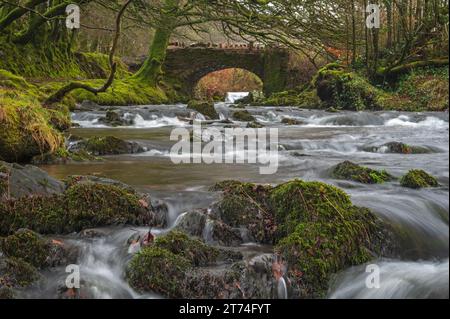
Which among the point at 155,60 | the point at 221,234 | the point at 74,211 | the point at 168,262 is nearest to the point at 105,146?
the point at 74,211

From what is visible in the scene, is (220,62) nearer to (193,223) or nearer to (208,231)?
(193,223)

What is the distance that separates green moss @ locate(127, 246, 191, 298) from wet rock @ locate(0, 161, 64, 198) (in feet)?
4.76

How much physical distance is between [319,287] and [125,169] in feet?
14.1

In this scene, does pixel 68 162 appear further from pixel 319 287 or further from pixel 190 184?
pixel 319 287

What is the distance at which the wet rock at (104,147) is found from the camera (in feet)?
27.8

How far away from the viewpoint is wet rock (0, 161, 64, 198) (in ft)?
14.5

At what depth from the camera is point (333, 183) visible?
591cm

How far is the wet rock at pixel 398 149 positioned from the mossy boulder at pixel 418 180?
3.41 m

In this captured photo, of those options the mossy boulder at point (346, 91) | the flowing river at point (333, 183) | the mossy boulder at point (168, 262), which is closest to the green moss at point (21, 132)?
the flowing river at point (333, 183)

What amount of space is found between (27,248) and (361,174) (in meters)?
3.75

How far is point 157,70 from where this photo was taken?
1005 inches

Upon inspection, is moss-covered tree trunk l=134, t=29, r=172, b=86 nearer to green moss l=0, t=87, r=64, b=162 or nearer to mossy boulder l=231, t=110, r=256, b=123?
mossy boulder l=231, t=110, r=256, b=123

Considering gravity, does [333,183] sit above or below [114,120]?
below

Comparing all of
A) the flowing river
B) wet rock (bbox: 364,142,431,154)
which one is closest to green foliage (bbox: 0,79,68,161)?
the flowing river
